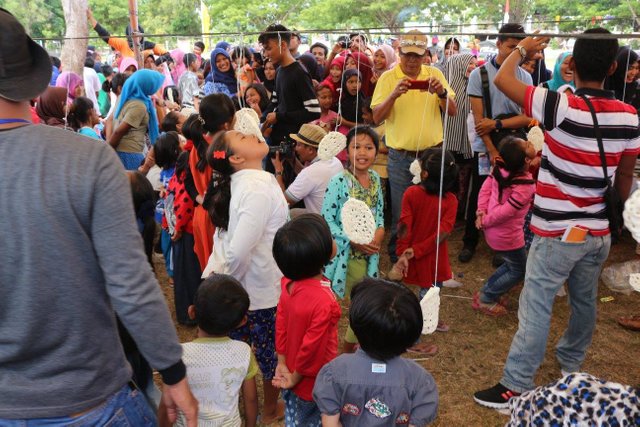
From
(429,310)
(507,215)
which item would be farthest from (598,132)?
(507,215)

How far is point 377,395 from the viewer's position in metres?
1.49

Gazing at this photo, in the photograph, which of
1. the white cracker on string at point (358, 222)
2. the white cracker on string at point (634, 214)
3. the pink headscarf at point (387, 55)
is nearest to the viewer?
the white cracker on string at point (634, 214)

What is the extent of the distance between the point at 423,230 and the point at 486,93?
1538mm

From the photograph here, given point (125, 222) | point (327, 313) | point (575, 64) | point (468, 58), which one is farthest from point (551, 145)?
point (468, 58)

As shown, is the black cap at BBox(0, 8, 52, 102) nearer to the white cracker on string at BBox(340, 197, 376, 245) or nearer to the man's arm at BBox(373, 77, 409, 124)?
the white cracker on string at BBox(340, 197, 376, 245)

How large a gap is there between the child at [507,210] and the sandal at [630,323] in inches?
28.4

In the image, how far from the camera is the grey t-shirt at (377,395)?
4.87ft

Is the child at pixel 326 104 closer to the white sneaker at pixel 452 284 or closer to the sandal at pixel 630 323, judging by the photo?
the white sneaker at pixel 452 284

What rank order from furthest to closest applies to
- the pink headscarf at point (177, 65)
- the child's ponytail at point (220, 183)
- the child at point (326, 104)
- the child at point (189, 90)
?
the pink headscarf at point (177, 65), the child at point (189, 90), the child at point (326, 104), the child's ponytail at point (220, 183)

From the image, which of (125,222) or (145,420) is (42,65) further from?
(145,420)

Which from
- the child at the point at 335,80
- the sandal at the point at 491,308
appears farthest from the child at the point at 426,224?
the child at the point at 335,80

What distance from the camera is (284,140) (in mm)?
4102

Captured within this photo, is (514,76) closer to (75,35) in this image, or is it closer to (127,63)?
(127,63)

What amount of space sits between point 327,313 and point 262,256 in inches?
22.3
